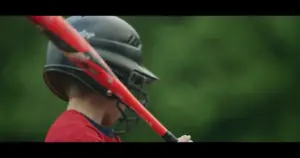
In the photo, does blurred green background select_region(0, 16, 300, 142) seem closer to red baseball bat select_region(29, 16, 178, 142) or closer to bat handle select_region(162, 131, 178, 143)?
bat handle select_region(162, 131, 178, 143)

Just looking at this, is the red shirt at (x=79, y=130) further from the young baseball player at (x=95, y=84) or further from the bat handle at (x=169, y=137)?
the bat handle at (x=169, y=137)

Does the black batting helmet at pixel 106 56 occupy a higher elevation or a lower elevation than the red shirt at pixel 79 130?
higher

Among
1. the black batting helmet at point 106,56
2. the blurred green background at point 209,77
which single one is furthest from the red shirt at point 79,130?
the blurred green background at point 209,77

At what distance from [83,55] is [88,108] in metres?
0.25

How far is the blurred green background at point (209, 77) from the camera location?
3.03 metres

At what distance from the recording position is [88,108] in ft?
8.93

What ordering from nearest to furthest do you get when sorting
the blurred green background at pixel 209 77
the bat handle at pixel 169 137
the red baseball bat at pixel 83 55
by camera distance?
1. the red baseball bat at pixel 83 55
2. the bat handle at pixel 169 137
3. the blurred green background at pixel 209 77

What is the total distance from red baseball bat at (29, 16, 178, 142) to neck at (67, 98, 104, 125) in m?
0.11

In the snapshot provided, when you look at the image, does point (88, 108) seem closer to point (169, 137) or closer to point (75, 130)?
point (75, 130)

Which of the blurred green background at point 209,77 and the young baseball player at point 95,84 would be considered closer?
the young baseball player at point 95,84

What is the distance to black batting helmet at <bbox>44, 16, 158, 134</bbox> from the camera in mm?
2727
